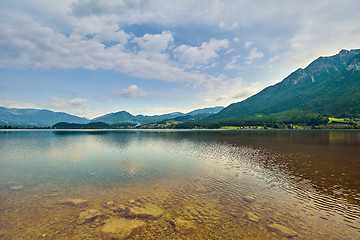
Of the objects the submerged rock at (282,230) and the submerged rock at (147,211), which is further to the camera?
the submerged rock at (147,211)

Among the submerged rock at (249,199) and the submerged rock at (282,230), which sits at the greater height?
the submerged rock at (282,230)

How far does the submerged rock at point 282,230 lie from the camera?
43.3ft

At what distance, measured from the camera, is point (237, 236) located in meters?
13.1

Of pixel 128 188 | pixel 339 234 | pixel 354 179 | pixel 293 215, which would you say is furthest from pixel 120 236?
pixel 354 179

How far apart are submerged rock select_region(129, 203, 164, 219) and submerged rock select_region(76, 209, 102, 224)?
126 inches

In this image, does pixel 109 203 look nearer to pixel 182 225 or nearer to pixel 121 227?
pixel 121 227

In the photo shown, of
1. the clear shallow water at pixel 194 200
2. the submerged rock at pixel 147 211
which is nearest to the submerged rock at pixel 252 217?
the clear shallow water at pixel 194 200

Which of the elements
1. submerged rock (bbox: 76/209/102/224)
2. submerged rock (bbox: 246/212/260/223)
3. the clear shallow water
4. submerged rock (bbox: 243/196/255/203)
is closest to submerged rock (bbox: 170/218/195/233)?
the clear shallow water

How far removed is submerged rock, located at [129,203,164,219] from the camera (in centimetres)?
1641

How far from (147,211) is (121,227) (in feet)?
11.1

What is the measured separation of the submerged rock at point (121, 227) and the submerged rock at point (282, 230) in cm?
1093

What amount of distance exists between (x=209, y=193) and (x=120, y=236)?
41.1 ft

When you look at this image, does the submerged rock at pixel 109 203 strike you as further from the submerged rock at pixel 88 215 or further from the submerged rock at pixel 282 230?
the submerged rock at pixel 282 230

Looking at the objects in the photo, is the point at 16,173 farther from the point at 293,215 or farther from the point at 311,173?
the point at 311,173
